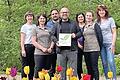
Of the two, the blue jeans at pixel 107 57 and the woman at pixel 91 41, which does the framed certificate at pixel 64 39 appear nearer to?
the woman at pixel 91 41

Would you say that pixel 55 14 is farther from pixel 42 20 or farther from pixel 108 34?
pixel 108 34

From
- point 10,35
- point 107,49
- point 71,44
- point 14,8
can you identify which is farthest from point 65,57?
point 14,8

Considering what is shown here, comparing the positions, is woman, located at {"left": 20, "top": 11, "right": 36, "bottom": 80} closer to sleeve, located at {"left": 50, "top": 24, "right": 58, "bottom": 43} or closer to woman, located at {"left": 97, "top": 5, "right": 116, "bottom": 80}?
sleeve, located at {"left": 50, "top": 24, "right": 58, "bottom": 43}

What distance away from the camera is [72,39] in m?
8.01

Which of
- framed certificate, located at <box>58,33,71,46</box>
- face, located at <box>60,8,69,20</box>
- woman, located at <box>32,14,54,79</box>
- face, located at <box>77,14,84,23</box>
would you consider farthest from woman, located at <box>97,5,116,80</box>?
woman, located at <box>32,14,54,79</box>

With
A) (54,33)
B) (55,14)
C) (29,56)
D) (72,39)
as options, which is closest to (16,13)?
(29,56)

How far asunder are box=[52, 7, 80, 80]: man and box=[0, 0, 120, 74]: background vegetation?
549 cm

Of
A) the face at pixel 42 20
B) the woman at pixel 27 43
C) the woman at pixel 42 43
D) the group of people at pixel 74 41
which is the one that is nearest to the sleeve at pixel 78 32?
the group of people at pixel 74 41

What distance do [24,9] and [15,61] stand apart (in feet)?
6.64

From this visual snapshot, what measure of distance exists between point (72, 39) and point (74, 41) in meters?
0.07

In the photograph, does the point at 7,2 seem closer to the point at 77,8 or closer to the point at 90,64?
the point at 77,8

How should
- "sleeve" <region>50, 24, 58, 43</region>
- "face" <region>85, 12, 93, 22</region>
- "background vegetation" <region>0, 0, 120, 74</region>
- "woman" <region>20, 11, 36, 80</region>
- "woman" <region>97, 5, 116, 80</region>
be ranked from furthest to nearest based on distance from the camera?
"background vegetation" <region>0, 0, 120, 74</region>, "woman" <region>20, 11, 36, 80</region>, "woman" <region>97, 5, 116, 80</region>, "face" <region>85, 12, 93, 22</region>, "sleeve" <region>50, 24, 58, 43</region>

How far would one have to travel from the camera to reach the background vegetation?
1376 cm

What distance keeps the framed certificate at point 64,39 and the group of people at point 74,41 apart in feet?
0.30
